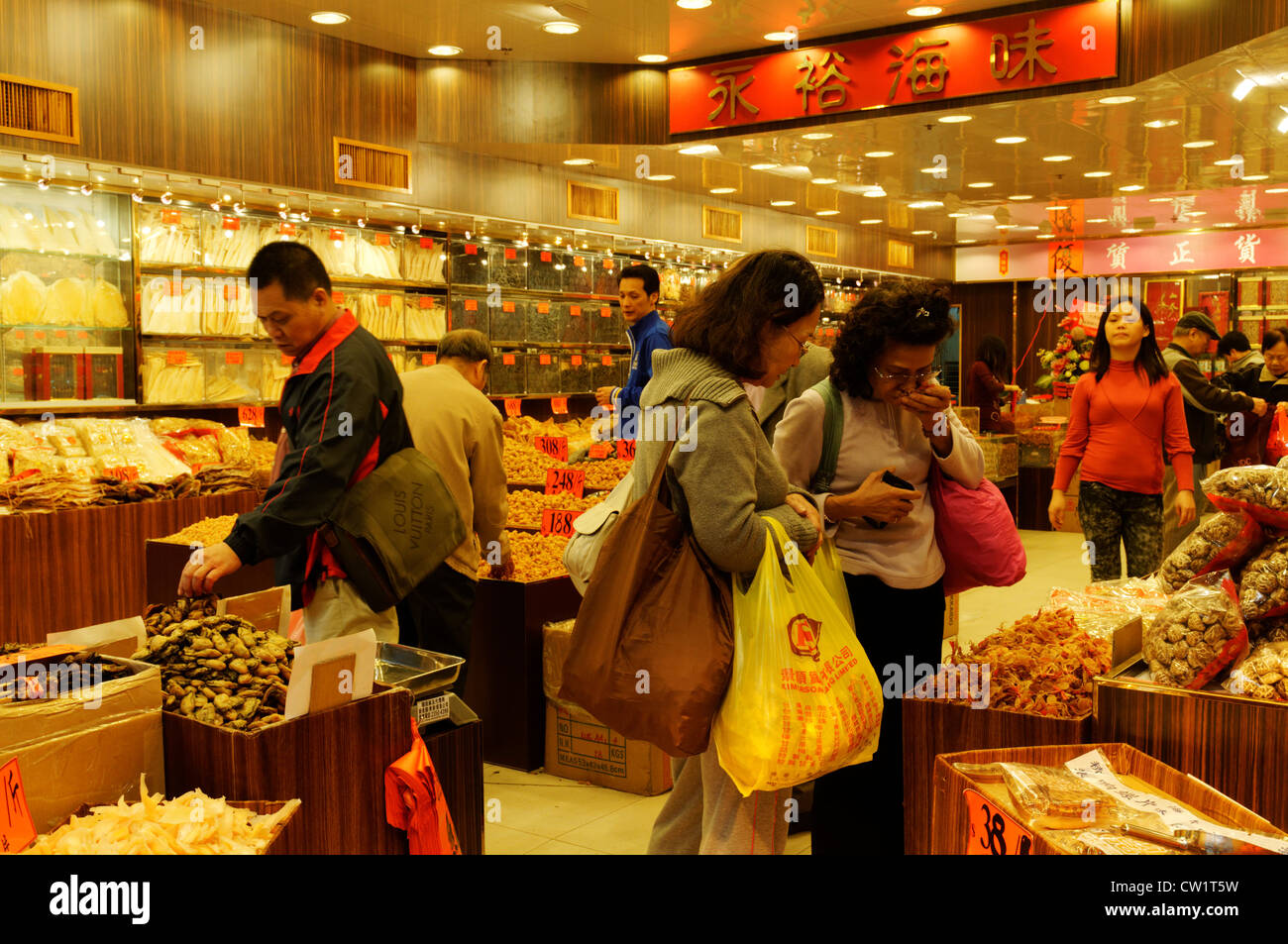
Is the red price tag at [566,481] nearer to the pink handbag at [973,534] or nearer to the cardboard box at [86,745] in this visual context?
the pink handbag at [973,534]

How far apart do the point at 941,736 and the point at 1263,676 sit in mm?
612

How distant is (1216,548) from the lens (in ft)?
7.11

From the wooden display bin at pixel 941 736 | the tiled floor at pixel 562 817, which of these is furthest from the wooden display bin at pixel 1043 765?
the tiled floor at pixel 562 817

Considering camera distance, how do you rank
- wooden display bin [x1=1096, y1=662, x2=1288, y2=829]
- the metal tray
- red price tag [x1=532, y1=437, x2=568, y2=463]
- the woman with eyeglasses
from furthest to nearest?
red price tag [x1=532, y1=437, x2=568, y2=463], the woman with eyeglasses, the metal tray, wooden display bin [x1=1096, y1=662, x2=1288, y2=829]

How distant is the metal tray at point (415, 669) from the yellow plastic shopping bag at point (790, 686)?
677 millimetres

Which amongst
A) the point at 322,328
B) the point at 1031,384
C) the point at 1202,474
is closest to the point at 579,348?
the point at 1202,474

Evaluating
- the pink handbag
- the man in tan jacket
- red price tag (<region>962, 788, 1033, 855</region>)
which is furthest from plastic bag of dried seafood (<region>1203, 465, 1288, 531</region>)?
the man in tan jacket

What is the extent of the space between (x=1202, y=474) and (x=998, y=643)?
235 inches

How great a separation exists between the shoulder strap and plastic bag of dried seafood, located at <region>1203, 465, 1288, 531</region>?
0.89 meters

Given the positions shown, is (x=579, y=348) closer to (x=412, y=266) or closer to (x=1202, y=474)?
(x=412, y=266)

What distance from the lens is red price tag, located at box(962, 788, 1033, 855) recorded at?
5.08ft

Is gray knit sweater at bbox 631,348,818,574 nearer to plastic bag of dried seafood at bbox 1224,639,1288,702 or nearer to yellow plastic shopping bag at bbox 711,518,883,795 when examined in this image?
yellow plastic shopping bag at bbox 711,518,883,795

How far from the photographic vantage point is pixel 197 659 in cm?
219

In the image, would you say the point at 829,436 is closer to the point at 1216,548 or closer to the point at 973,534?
the point at 973,534
